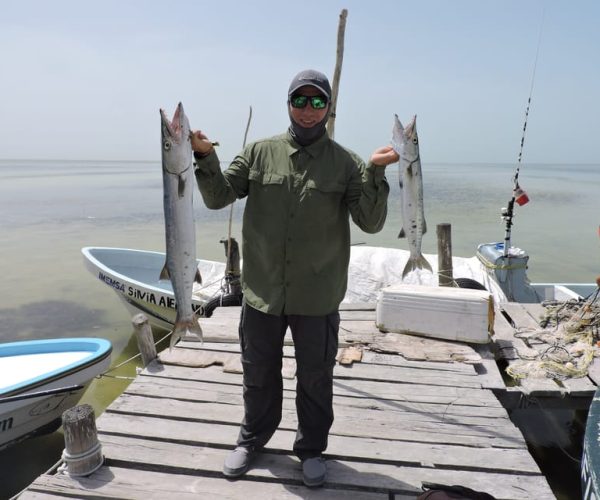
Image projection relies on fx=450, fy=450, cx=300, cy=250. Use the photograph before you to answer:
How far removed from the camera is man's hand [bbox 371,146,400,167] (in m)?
2.72

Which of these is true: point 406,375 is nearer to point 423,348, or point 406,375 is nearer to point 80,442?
point 423,348

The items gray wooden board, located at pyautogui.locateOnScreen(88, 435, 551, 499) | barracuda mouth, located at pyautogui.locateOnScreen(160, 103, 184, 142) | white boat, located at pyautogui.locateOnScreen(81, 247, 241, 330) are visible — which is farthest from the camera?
white boat, located at pyautogui.locateOnScreen(81, 247, 241, 330)

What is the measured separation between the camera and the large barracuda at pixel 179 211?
2686mm

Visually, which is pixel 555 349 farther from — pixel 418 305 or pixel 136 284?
pixel 136 284

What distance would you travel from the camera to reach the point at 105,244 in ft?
60.8

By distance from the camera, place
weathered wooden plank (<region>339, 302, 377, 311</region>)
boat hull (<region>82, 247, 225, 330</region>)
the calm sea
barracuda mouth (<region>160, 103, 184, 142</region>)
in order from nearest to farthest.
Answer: barracuda mouth (<region>160, 103, 184, 142</region>) → weathered wooden plank (<region>339, 302, 377, 311</region>) → the calm sea → boat hull (<region>82, 247, 225, 330</region>)

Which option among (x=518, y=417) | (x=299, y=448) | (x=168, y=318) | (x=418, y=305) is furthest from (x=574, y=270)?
(x=299, y=448)

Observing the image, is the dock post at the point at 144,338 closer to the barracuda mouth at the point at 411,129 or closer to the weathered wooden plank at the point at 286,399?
the weathered wooden plank at the point at 286,399

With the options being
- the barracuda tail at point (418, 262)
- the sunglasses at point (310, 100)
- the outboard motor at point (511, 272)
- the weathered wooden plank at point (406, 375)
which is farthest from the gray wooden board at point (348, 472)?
the outboard motor at point (511, 272)

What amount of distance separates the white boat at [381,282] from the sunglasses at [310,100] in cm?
521

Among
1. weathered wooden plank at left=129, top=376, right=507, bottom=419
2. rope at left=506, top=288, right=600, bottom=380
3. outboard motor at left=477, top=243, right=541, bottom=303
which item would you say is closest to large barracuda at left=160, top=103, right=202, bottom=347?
weathered wooden plank at left=129, top=376, right=507, bottom=419

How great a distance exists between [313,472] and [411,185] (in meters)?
2.17

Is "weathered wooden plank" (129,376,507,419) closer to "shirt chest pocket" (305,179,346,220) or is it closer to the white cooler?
the white cooler

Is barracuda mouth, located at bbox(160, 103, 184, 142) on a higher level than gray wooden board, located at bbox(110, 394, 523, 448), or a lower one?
higher
